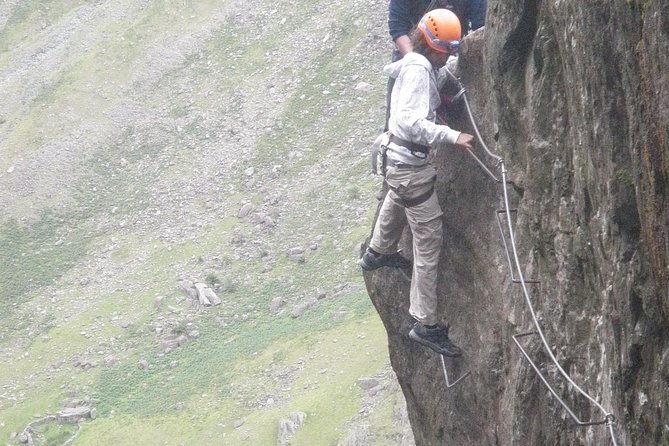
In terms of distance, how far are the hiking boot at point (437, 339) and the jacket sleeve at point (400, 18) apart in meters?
4.42

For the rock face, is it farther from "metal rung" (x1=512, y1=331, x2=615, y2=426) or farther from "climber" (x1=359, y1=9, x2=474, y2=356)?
"climber" (x1=359, y1=9, x2=474, y2=356)

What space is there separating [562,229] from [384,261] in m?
4.60

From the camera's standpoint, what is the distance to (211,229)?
40.5 m

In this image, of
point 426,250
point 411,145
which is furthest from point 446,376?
point 411,145

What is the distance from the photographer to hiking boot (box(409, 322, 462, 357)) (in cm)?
1056

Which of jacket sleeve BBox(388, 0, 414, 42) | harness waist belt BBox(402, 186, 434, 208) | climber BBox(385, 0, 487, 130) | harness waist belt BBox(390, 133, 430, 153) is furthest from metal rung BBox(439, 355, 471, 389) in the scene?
jacket sleeve BBox(388, 0, 414, 42)

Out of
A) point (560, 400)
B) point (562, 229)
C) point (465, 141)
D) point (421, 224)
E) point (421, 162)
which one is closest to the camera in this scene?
point (560, 400)

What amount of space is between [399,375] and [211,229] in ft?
94.1

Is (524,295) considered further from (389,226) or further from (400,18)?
→ (400,18)

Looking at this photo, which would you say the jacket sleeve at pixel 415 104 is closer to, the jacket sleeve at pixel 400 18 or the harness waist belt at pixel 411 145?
the harness waist belt at pixel 411 145

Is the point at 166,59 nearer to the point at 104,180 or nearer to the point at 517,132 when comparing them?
the point at 104,180

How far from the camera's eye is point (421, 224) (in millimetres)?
10383

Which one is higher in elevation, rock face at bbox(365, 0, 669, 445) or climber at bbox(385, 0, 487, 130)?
climber at bbox(385, 0, 487, 130)

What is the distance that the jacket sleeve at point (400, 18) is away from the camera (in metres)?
12.1
